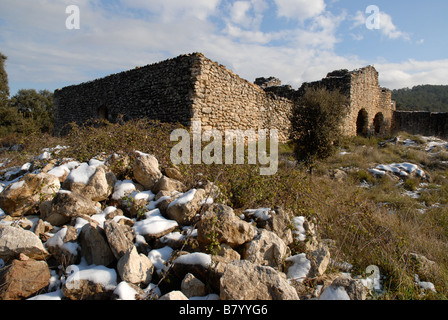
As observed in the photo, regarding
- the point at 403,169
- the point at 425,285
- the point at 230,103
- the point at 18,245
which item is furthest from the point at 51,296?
the point at 403,169

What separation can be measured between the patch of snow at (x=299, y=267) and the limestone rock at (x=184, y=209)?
111 cm

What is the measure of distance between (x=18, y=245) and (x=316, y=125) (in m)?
8.34

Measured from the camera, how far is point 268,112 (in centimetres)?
1094

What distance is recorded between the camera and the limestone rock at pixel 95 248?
2.28 metres

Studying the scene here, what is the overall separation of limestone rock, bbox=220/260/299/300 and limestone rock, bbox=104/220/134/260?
896mm

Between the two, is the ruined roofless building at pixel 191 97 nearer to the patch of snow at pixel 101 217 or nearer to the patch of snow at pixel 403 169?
the patch of snow at pixel 101 217

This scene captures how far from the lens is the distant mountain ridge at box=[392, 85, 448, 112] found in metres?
36.3

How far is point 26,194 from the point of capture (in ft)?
9.23

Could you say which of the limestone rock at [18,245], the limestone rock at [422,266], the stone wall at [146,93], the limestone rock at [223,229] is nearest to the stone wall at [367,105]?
the stone wall at [146,93]

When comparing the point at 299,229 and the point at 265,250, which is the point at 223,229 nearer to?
the point at 265,250

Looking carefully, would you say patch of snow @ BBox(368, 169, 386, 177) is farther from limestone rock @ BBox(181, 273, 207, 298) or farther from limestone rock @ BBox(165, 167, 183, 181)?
limestone rock @ BBox(181, 273, 207, 298)
